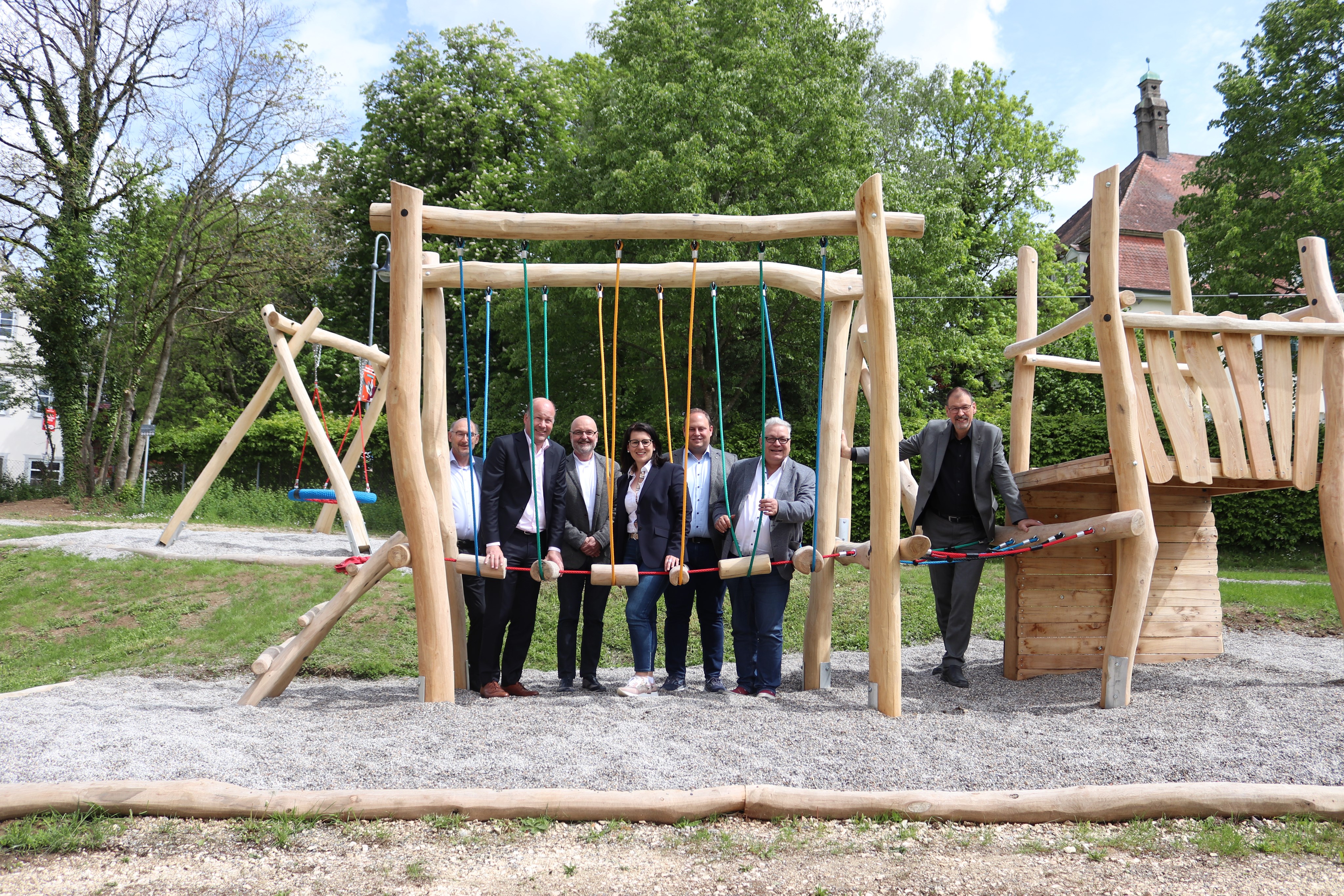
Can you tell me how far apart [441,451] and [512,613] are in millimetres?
1041

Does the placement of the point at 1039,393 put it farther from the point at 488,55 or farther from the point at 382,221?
the point at 382,221

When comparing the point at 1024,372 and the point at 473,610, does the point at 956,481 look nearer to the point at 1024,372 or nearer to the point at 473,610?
the point at 1024,372

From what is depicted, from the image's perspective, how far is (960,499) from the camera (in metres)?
5.59

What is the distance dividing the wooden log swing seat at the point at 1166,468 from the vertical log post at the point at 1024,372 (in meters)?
0.31

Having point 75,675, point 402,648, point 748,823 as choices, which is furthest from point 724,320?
point 748,823

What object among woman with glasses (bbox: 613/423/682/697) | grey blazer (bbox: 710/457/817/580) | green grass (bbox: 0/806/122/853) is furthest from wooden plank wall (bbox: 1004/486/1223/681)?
green grass (bbox: 0/806/122/853)

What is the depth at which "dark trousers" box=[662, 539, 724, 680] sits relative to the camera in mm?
5379

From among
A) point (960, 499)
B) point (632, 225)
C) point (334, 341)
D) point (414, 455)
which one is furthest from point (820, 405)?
point (334, 341)

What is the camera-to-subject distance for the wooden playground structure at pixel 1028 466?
4.79 meters

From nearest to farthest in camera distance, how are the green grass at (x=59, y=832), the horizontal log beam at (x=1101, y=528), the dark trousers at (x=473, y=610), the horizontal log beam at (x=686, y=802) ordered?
the green grass at (x=59, y=832) < the horizontal log beam at (x=686, y=802) < the horizontal log beam at (x=1101, y=528) < the dark trousers at (x=473, y=610)

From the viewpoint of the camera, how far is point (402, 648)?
679 centimetres

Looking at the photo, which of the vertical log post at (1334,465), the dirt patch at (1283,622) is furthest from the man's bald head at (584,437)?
the dirt patch at (1283,622)

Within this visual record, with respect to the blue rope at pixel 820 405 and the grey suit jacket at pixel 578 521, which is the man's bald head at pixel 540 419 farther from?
the blue rope at pixel 820 405

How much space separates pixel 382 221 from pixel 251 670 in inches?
130
